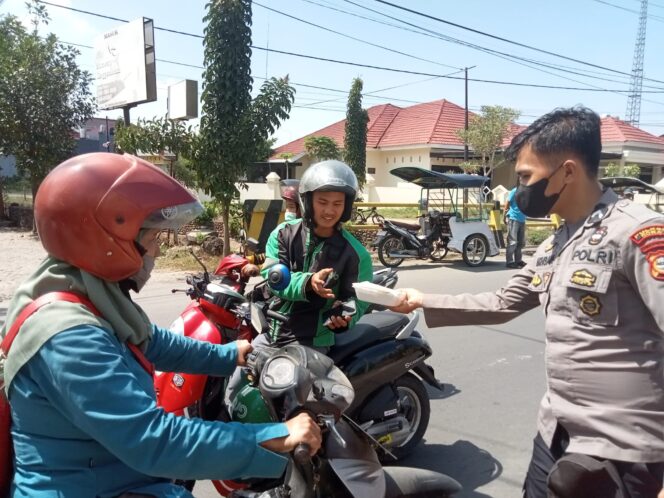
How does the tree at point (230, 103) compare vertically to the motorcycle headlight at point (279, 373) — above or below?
above

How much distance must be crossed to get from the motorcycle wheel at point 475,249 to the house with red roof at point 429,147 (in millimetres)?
11929

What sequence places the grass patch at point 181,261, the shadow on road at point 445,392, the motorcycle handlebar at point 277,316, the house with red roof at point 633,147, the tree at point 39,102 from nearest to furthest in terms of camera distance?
1. the motorcycle handlebar at point 277,316
2. the shadow on road at point 445,392
3. the grass patch at point 181,261
4. the tree at point 39,102
5. the house with red roof at point 633,147

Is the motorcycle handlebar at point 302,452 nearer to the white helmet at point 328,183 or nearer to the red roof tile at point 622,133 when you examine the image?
the white helmet at point 328,183

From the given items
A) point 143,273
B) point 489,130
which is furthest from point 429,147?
point 143,273

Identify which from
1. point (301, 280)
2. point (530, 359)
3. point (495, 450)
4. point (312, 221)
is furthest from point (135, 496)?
point (530, 359)

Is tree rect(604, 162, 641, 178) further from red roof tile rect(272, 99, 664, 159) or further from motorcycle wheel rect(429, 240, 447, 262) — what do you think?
motorcycle wheel rect(429, 240, 447, 262)

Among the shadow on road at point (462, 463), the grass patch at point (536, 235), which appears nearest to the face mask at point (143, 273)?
the shadow on road at point (462, 463)

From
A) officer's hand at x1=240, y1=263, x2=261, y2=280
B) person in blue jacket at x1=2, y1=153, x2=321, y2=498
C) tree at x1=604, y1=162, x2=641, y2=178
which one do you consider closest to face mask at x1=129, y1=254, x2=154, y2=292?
person in blue jacket at x1=2, y1=153, x2=321, y2=498

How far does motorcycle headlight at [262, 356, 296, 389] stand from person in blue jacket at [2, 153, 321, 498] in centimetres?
11

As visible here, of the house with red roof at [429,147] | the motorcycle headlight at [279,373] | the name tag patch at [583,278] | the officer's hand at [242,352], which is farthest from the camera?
the house with red roof at [429,147]

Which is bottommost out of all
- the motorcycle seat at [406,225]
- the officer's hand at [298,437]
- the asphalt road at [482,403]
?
the asphalt road at [482,403]

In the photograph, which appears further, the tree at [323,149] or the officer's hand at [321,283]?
the tree at [323,149]

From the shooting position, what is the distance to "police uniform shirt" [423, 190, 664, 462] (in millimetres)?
1503

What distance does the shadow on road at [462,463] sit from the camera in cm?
304
